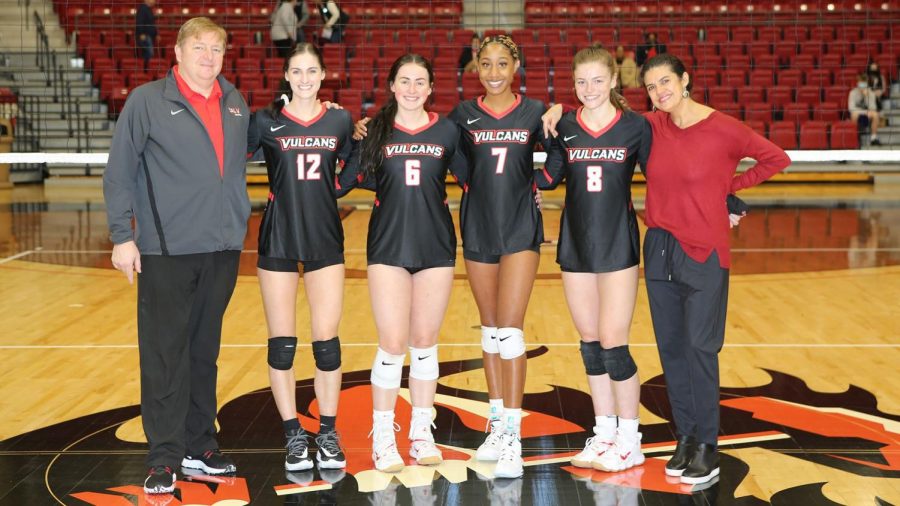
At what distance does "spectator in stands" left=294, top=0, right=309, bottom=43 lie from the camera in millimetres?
16172

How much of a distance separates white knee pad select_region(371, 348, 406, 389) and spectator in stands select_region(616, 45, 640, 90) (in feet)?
41.8

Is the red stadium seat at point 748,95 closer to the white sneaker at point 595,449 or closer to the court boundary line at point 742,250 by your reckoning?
the court boundary line at point 742,250

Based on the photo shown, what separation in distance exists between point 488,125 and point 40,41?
56.1 feet

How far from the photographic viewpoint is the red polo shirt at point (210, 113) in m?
3.84

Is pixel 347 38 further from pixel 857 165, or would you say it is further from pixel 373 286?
pixel 373 286

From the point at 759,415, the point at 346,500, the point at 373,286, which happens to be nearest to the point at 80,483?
the point at 346,500

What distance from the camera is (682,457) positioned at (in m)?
3.99

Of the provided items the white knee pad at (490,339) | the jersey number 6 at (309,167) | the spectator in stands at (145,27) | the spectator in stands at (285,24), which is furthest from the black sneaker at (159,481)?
the spectator in stands at (145,27)

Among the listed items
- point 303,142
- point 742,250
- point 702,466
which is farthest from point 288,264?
point 742,250

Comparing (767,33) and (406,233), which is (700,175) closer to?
(406,233)

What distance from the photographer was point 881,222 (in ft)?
39.8

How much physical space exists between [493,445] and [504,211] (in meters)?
0.97

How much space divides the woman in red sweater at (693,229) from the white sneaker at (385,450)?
1.07 meters

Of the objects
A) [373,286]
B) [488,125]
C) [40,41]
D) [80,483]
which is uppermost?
[40,41]
